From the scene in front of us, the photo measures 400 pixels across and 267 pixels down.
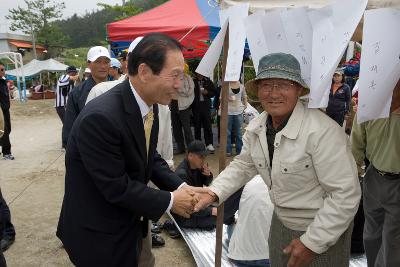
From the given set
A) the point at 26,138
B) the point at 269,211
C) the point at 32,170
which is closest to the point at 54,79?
the point at 26,138

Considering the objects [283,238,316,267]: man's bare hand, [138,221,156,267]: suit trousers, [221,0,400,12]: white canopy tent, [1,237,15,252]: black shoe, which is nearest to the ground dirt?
[1,237,15,252]: black shoe

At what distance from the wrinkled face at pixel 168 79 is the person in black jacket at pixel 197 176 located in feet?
7.41

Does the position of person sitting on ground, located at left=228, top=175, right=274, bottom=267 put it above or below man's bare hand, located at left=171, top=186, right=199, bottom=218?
below

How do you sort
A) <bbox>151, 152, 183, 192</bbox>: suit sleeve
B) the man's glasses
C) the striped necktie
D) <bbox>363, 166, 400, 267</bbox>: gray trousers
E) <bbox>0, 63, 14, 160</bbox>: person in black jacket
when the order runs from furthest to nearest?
<bbox>0, 63, 14, 160</bbox>: person in black jacket → <bbox>363, 166, 400, 267</bbox>: gray trousers → <bbox>151, 152, 183, 192</bbox>: suit sleeve → the striped necktie → the man's glasses

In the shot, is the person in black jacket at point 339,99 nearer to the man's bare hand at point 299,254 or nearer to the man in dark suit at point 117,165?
the man's bare hand at point 299,254

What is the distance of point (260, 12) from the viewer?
81.0 inches

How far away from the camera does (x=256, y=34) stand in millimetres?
2086

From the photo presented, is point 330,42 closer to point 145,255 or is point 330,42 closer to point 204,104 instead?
point 145,255

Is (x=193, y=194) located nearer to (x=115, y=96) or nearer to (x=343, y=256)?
(x=115, y=96)

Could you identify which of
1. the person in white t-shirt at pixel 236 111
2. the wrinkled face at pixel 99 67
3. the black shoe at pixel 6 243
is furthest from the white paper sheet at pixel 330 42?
the person in white t-shirt at pixel 236 111

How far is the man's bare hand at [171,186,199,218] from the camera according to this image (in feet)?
6.26

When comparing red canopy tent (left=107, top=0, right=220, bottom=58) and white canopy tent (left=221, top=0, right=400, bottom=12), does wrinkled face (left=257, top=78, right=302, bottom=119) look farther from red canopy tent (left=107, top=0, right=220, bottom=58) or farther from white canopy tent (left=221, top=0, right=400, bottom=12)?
red canopy tent (left=107, top=0, right=220, bottom=58)

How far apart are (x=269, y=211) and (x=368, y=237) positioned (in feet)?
2.53

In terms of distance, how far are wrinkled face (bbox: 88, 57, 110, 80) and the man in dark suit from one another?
216 cm
